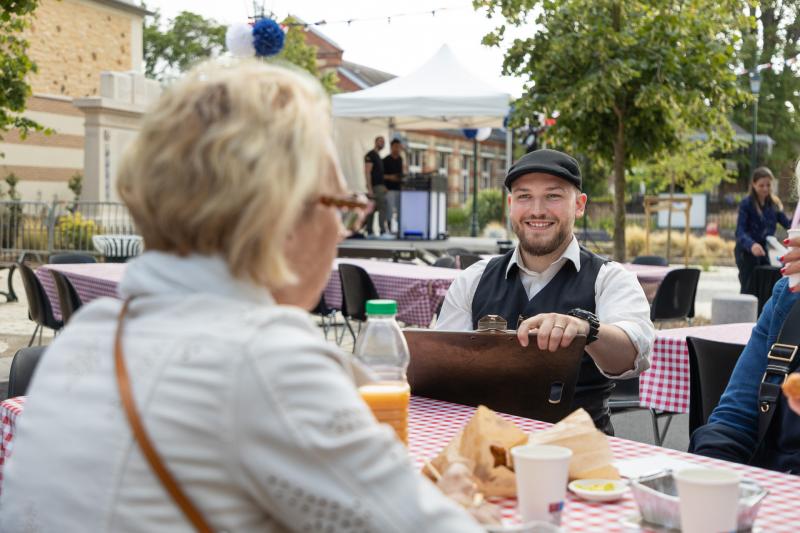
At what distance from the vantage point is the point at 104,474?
3.98 feet

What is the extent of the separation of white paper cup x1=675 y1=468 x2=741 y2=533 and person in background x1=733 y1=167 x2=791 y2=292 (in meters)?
11.1

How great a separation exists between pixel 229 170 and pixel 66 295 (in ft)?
22.3

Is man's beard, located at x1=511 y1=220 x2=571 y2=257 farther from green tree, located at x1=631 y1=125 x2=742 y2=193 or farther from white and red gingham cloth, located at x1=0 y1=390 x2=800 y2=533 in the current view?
green tree, located at x1=631 y1=125 x2=742 y2=193

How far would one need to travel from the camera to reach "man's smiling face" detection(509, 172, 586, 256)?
3637 millimetres

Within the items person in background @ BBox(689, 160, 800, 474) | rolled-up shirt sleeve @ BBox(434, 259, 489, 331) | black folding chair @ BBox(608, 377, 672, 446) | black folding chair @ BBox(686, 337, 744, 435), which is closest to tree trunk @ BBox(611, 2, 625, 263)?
black folding chair @ BBox(608, 377, 672, 446)

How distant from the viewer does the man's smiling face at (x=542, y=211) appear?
11.9 ft

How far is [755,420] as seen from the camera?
2873 millimetres

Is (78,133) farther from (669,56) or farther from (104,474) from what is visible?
(104,474)

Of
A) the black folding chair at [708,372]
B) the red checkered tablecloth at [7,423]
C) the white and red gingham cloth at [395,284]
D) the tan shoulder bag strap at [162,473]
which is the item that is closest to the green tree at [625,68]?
the white and red gingham cloth at [395,284]

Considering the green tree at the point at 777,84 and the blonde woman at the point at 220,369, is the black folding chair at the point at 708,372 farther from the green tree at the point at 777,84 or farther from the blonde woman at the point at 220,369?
the green tree at the point at 777,84

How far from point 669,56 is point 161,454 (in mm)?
11801

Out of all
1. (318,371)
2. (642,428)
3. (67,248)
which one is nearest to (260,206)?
(318,371)

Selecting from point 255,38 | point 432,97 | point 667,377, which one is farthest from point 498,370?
point 432,97

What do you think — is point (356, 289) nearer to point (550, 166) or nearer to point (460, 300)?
point (460, 300)
